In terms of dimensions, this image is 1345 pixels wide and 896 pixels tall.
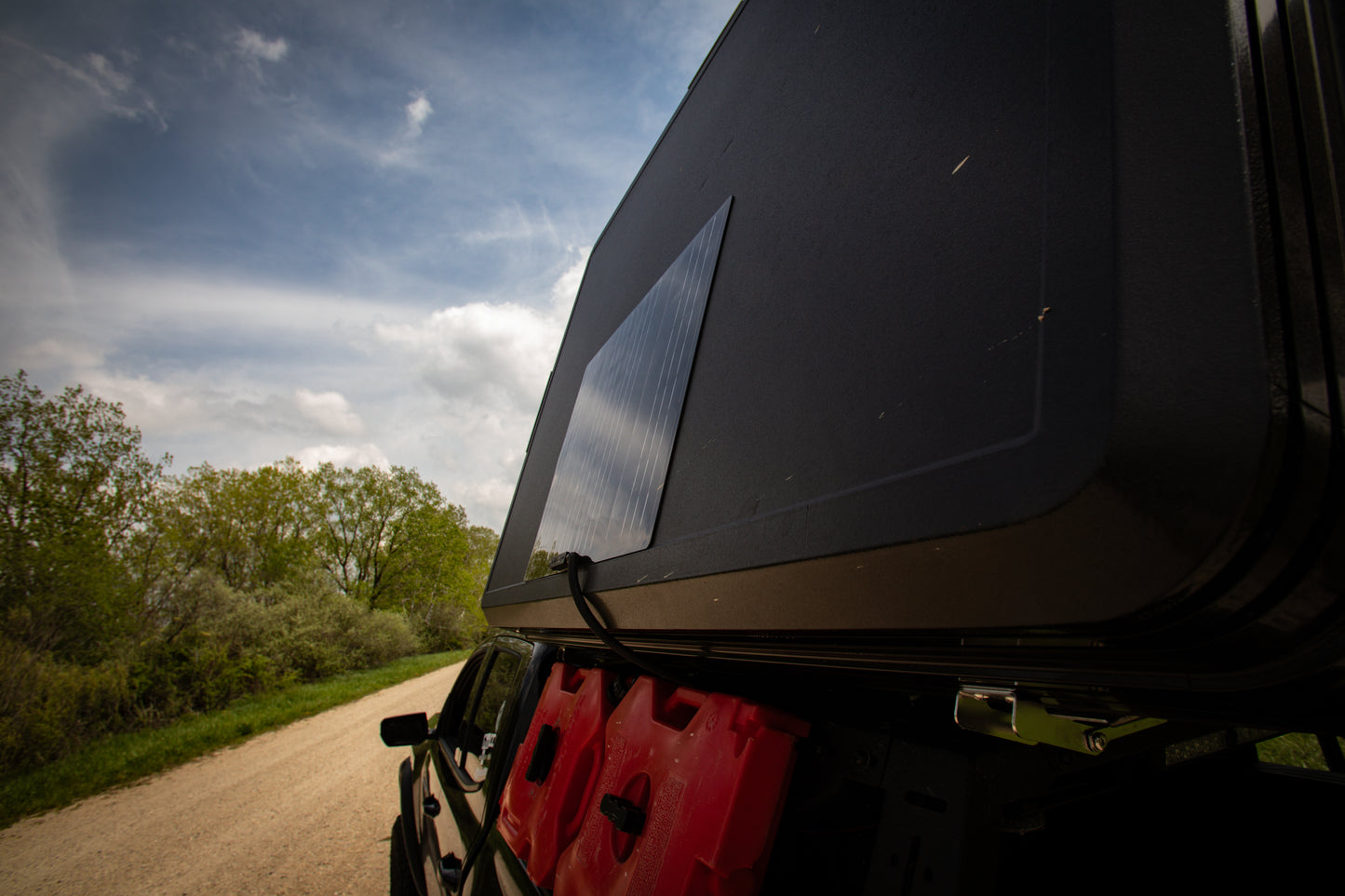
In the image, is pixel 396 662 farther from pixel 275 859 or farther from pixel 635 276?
pixel 635 276

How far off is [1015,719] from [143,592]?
18.3 m

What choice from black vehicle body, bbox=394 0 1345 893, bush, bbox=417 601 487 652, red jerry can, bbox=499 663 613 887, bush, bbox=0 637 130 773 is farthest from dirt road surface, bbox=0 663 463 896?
bush, bbox=417 601 487 652

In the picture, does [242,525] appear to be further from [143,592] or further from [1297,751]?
[1297,751]

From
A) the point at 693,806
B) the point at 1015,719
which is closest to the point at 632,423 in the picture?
the point at 693,806

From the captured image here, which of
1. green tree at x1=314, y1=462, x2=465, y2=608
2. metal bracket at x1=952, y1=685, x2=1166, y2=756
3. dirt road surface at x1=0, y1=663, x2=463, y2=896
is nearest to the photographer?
metal bracket at x1=952, y1=685, x2=1166, y2=756

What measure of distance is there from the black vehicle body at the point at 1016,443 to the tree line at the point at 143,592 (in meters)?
12.1

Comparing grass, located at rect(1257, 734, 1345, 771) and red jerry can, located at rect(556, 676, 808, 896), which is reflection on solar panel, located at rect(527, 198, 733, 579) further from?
grass, located at rect(1257, 734, 1345, 771)

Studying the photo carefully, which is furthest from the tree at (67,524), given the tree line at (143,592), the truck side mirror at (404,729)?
the truck side mirror at (404,729)

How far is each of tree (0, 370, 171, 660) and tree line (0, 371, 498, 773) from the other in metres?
0.03

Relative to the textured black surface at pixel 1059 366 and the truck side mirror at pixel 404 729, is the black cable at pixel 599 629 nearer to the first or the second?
the textured black surface at pixel 1059 366

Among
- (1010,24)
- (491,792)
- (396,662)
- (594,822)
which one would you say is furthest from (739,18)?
(396,662)

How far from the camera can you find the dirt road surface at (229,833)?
4.66 m

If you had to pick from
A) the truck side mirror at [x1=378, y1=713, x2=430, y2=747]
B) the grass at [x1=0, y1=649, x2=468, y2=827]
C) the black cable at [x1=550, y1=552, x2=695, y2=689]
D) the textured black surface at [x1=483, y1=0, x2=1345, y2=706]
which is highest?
the textured black surface at [x1=483, y1=0, x2=1345, y2=706]

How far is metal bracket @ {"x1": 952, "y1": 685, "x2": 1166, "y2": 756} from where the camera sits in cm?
68
